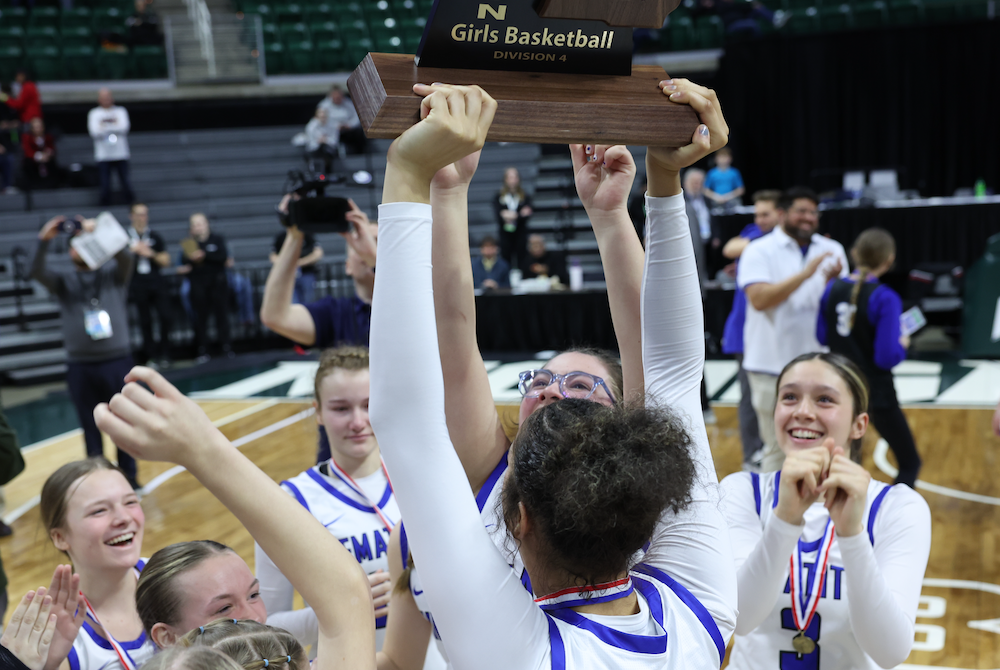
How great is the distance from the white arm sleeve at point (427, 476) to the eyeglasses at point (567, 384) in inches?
23.0

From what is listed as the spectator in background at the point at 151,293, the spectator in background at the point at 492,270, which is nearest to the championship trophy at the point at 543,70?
the spectator in background at the point at 492,270

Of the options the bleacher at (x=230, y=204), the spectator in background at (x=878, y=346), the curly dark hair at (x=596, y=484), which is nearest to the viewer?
the curly dark hair at (x=596, y=484)

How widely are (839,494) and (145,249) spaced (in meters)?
7.57

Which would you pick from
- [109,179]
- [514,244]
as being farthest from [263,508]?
[109,179]

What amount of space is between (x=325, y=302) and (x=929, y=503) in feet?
12.8

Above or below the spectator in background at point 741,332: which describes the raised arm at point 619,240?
above

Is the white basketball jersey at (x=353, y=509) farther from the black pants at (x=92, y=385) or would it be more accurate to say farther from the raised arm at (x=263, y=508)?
the black pants at (x=92, y=385)

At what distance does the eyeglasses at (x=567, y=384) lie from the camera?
165cm

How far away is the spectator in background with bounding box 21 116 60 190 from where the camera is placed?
45.3 ft

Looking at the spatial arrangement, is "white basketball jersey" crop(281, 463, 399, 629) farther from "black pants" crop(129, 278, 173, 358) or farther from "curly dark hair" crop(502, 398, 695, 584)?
"black pants" crop(129, 278, 173, 358)

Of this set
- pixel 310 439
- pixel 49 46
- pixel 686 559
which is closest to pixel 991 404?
pixel 310 439

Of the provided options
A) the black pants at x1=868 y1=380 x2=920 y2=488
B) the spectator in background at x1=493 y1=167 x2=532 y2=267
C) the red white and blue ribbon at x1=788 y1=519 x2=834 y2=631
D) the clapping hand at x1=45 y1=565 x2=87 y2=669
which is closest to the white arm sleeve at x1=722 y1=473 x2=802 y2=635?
the red white and blue ribbon at x1=788 y1=519 x2=834 y2=631

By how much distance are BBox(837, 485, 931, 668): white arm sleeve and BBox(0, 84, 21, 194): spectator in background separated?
1437 centimetres

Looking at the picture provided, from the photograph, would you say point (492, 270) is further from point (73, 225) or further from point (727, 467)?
point (73, 225)
